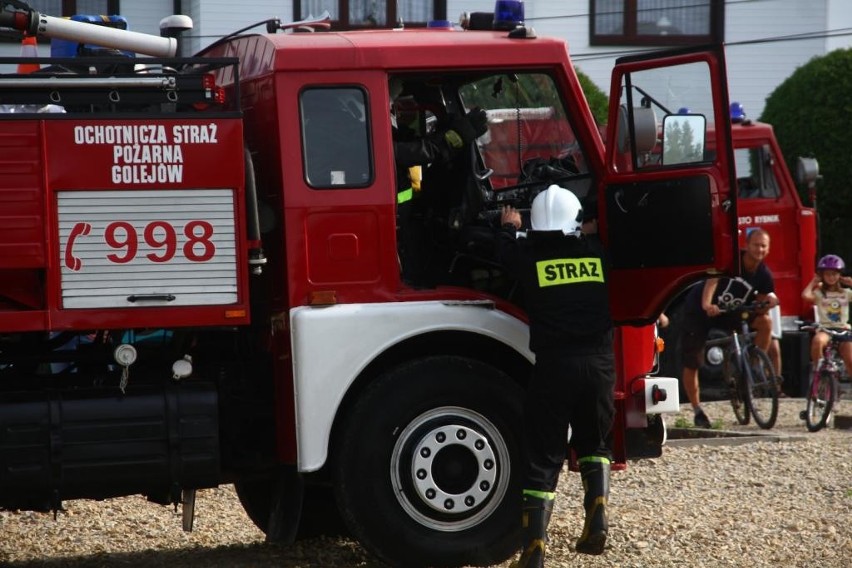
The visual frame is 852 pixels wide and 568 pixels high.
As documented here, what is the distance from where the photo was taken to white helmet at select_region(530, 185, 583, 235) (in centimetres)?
712

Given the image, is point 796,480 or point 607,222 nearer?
point 607,222

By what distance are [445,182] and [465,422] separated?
132 cm

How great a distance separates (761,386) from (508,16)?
7017mm

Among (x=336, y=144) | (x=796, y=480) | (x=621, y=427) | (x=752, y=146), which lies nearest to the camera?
(x=336, y=144)

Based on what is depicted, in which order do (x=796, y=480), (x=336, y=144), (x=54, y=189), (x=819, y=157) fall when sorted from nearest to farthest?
(x=54, y=189) < (x=336, y=144) < (x=796, y=480) < (x=819, y=157)

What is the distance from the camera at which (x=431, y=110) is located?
7.91 meters

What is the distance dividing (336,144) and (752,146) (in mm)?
9489

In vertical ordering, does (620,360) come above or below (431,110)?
below

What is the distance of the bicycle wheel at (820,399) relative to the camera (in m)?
13.4

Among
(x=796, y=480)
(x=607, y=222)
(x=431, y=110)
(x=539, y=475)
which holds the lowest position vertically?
(x=796, y=480)

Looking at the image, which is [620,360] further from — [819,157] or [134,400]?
[819,157]

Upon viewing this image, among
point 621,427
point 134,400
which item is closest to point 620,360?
point 621,427

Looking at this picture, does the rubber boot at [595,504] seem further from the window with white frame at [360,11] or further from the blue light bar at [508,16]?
the window with white frame at [360,11]

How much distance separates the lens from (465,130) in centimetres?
758
